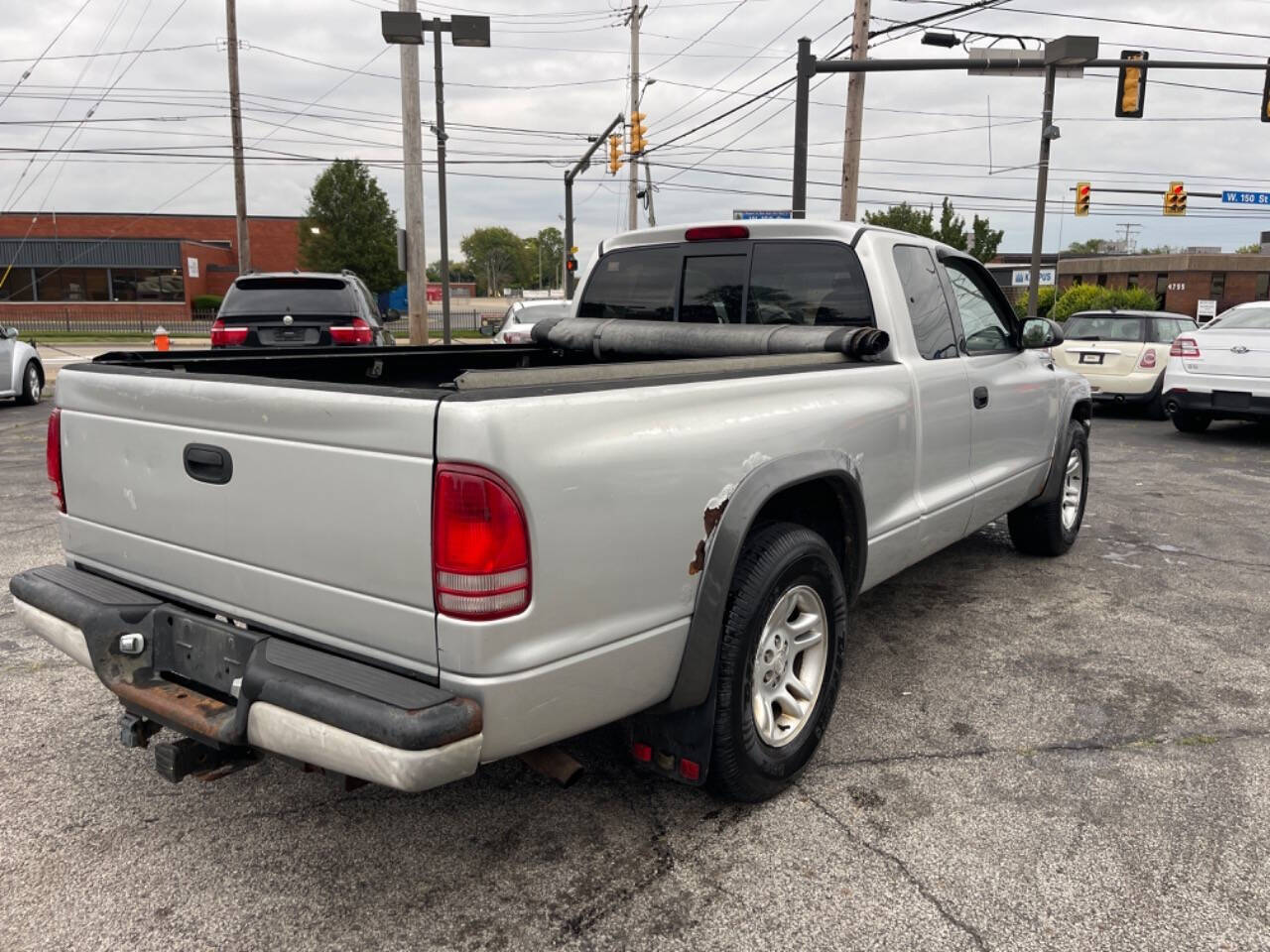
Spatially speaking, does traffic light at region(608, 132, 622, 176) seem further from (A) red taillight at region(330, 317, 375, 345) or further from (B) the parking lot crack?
(B) the parking lot crack

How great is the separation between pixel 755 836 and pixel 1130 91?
19.5m

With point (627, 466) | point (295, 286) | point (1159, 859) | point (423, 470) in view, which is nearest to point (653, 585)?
point (627, 466)

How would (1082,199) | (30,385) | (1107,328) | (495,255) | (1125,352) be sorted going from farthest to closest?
(495,255), (1082,199), (30,385), (1107,328), (1125,352)

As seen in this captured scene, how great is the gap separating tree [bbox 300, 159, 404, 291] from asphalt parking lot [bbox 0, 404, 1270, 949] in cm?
5269

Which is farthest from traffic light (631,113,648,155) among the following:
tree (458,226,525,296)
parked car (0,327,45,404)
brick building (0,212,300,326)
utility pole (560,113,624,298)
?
tree (458,226,525,296)

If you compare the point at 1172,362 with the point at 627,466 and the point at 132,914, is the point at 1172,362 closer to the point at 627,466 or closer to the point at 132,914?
the point at 627,466

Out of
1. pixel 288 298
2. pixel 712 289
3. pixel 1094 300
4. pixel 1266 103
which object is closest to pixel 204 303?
pixel 1094 300

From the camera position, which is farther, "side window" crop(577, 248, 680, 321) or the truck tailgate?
"side window" crop(577, 248, 680, 321)

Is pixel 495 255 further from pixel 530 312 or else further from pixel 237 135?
pixel 530 312

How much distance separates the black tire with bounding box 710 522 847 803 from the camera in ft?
9.29

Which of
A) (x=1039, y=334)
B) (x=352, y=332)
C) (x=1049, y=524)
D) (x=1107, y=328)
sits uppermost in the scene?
(x=1039, y=334)

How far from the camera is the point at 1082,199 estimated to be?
2750cm

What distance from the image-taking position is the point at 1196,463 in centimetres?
1011

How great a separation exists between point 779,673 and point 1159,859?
121 centimetres
